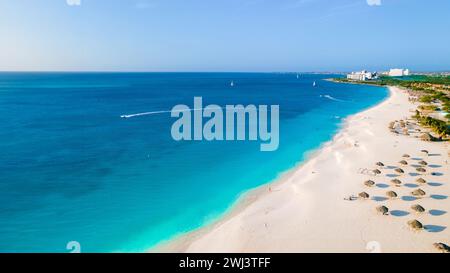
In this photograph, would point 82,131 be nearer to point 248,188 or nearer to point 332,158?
point 248,188

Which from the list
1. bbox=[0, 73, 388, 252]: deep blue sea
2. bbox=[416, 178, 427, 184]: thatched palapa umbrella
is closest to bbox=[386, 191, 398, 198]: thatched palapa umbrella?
bbox=[416, 178, 427, 184]: thatched palapa umbrella

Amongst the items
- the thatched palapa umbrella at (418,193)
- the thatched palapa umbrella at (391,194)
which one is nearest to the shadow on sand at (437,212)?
the thatched palapa umbrella at (418,193)

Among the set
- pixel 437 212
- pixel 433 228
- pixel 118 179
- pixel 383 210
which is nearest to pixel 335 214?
pixel 383 210

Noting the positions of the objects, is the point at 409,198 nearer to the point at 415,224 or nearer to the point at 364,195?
the point at 364,195

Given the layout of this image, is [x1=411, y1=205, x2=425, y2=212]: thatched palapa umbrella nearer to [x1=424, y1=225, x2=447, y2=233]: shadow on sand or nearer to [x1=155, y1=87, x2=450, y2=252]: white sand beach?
[x1=155, y1=87, x2=450, y2=252]: white sand beach

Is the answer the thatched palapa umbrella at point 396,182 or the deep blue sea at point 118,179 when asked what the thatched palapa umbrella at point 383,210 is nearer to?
the thatched palapa umbrella at point 396,182

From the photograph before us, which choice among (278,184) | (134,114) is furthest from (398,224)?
(134,114)

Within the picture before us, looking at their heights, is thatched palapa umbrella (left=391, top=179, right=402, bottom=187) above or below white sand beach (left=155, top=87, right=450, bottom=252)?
above
